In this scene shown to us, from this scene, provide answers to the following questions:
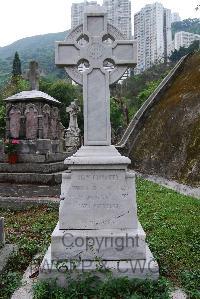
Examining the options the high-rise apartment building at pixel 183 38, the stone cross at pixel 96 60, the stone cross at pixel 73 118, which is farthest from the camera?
the high-rise apartment building at pixel 183 38

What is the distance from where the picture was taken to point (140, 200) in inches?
347

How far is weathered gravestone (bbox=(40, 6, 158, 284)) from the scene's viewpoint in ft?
13.3

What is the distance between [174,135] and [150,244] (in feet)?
34.0

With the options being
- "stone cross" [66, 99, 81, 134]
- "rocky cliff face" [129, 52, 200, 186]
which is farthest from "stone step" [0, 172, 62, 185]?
"stone cross" [66, 99, 81, 134]

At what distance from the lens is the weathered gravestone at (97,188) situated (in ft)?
13.3

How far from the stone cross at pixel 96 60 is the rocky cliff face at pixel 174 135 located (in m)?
7.54

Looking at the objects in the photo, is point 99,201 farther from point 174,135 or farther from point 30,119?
point 174,135

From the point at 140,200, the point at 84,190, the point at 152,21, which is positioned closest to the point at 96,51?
the point at 84,190

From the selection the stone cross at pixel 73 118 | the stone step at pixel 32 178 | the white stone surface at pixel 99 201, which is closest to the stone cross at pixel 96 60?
the white stone surface at pixel 99 201

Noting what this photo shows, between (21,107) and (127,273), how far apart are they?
887 centimetres

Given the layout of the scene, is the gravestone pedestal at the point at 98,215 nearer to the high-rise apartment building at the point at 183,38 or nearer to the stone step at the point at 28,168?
the stone step at the point at 28,168

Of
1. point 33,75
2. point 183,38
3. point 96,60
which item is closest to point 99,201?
point 96,60

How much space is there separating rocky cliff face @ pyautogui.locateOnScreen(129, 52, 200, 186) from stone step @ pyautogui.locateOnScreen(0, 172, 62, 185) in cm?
445

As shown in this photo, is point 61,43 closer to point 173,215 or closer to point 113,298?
point 113,298
